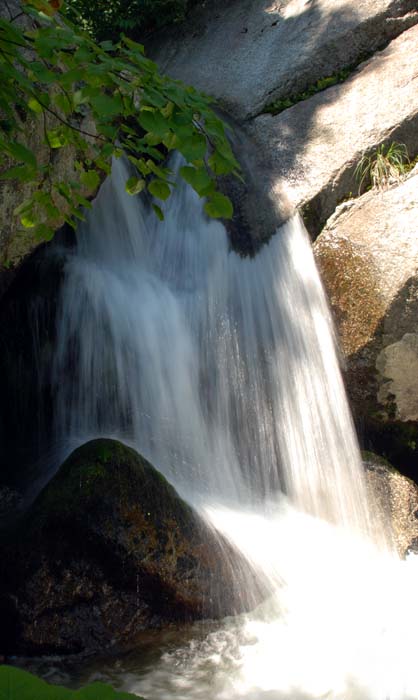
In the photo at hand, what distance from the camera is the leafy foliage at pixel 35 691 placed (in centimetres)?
58

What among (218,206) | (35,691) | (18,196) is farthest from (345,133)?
(35,691)

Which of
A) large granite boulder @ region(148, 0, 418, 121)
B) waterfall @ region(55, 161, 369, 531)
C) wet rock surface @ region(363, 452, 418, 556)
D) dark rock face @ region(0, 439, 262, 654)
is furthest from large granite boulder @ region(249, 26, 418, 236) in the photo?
dark rock face @ region(0, 439, 262, 654)

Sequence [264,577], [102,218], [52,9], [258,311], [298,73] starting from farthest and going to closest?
[298,73] → [102,218] → [258,311] → [264,577] → [52,9]

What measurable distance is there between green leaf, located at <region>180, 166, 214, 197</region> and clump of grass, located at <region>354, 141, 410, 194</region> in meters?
4.19

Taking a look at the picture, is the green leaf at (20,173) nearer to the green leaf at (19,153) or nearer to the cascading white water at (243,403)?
the green leaf at (19,153)

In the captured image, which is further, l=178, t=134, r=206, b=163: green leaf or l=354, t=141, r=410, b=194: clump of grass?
l=354, t=141, r=410, b=194: clump of grass

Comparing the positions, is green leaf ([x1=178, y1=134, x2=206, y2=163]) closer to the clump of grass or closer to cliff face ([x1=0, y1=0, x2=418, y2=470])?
cliff face ([x1=0, y1=0, x2=418, y2=470])

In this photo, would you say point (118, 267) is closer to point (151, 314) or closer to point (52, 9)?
point (151, 314)

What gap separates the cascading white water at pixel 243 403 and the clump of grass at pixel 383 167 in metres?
0.82

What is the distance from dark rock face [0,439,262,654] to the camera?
3.31 meters

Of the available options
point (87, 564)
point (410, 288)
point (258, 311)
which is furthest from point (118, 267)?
point (87, 564)

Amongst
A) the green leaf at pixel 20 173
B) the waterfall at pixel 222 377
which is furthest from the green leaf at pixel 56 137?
the waterfall at pixel 222 377

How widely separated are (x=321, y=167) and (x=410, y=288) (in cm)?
177

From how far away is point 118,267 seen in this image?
19.5 feet
